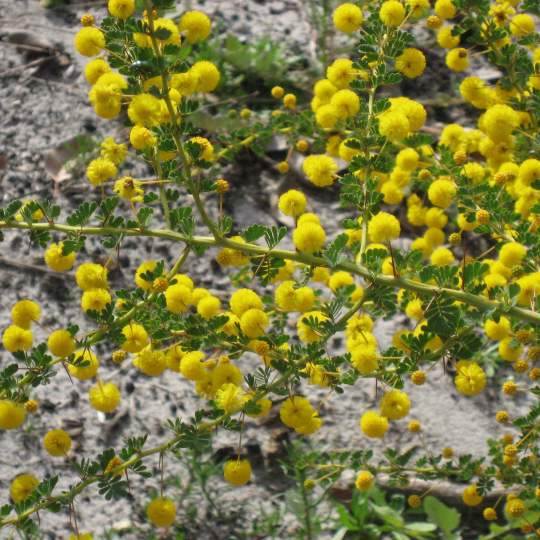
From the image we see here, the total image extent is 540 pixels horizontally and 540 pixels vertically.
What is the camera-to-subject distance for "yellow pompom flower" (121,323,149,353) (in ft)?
7.41

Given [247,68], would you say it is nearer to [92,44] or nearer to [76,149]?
[76,149]

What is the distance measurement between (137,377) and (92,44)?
6.13 feet

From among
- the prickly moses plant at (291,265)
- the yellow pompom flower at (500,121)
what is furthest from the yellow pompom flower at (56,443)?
the yellow pompom flower at (500,121)

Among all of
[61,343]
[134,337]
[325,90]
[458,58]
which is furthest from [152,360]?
[458,58]

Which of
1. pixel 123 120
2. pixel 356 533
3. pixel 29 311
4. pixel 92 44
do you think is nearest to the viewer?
pixel 92 44

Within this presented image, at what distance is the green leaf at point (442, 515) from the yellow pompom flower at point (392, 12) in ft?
5.68

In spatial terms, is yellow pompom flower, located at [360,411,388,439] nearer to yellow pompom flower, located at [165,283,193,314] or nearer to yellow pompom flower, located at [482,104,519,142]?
yellow pompom flower, located at [165,283,193,314]

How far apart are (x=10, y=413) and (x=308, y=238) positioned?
92 cm

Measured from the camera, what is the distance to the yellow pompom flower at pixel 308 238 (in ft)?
7.00

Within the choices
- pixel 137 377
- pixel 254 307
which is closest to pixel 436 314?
pixel 254 307

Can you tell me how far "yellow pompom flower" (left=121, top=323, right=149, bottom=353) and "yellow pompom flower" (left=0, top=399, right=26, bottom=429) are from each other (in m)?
0.32

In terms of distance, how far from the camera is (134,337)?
2268 millimetres

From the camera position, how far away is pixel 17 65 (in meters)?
4.64

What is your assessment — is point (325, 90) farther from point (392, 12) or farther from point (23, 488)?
point (23, 488)
